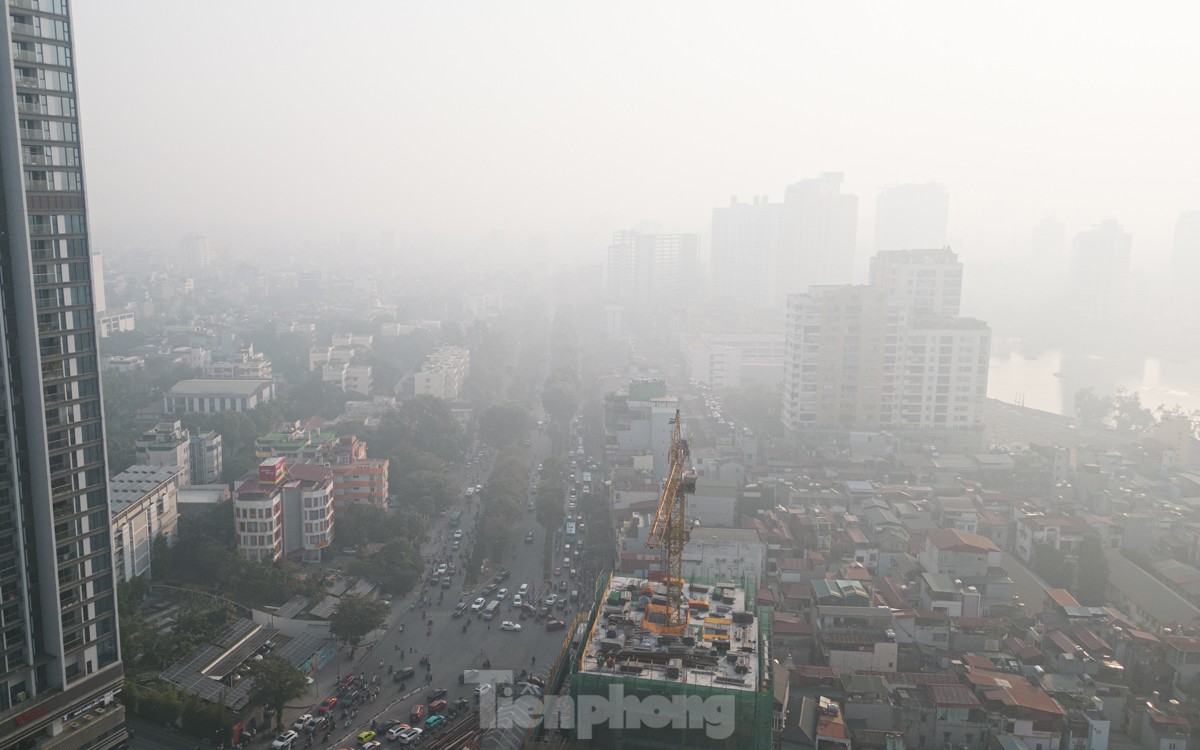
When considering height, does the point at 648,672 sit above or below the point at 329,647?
above

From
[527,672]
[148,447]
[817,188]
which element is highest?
[817,188]

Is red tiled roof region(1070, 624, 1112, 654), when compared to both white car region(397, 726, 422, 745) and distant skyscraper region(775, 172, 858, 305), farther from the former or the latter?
distant skyscraper region(775, 172, 858, 305)

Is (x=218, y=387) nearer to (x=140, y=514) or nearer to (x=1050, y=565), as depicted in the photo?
(x=140, y=514)

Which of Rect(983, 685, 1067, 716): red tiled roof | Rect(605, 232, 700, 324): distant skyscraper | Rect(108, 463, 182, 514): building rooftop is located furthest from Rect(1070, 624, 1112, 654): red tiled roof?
Rect(605, 232, 700, 324): distant skyscraper

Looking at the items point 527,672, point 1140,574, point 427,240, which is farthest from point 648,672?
point 427,240

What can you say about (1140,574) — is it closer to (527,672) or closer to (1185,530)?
(1185,530)
